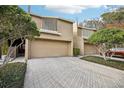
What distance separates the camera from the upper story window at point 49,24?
1571 centimetres

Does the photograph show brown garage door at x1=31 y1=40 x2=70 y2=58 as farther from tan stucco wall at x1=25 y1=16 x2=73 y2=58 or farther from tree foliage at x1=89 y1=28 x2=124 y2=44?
tree foliage at x1=89 y1=28 x2=124 y2=44

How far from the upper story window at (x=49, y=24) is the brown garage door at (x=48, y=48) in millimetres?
1500

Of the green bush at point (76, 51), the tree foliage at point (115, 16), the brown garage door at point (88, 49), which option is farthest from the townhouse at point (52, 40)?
the tree foliage at point (115, 16)

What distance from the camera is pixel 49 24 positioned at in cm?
1628

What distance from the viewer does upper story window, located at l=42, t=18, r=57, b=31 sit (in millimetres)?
15708

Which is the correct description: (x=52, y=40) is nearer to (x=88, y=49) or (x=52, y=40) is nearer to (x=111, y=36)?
(x=111, y=36)

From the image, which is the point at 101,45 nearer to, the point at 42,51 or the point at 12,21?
the point at 42,51

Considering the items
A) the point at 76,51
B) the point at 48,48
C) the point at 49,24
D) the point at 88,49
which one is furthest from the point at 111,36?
the point at 88,49

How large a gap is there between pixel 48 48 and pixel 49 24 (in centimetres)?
270

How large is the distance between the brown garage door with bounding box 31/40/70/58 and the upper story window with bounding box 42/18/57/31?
4.92 feet

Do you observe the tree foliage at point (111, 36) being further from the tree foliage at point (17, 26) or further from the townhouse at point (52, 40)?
the tree foliage at point (17, 26)

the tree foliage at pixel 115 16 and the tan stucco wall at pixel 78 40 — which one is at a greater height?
the tree foliage at pixel 115 16

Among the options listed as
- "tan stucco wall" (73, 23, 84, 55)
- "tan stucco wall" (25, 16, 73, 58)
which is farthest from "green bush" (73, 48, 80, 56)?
"tan stucco wall" (73, 23, 84, 55)

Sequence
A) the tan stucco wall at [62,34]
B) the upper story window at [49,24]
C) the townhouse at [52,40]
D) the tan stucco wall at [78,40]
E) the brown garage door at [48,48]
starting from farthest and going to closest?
the tan stucco wall at [78,40], the upper story window at [49,24], the tan stucco wall at [62,34], the brown garage door at [48,48], the townhouse at [52,40]
